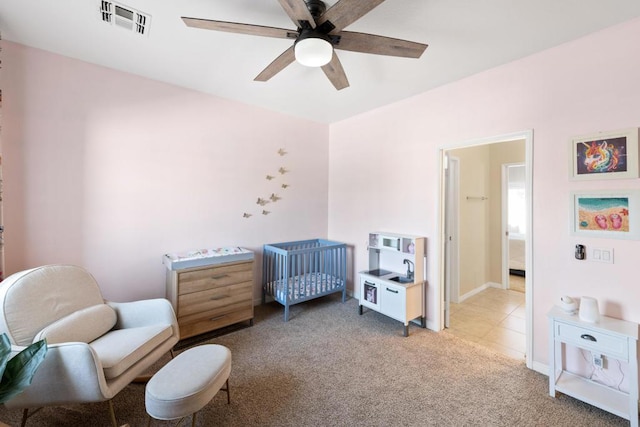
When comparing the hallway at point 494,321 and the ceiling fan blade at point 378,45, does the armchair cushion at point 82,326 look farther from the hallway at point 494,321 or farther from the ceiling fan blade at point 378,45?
the hallway at point 494,321

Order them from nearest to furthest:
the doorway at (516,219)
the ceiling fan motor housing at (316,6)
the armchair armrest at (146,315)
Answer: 1. the ceiling fan motor housing at (316,6)
2. the armchair armrest at (146,315)
3. the doorway at (516,219)

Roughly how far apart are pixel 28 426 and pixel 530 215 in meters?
3.91

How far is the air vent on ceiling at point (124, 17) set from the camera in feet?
5.81

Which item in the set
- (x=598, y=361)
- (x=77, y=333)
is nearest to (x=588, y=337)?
(x=598, y=361)

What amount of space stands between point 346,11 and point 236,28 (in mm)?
640

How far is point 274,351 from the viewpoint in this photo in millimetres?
2561

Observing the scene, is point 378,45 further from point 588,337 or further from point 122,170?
point 122,170

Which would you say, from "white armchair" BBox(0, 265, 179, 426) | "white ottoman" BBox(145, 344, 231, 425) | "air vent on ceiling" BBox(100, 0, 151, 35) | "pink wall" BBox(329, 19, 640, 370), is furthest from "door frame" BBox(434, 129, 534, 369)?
"air vent on ceiling" BBox(100, 0, 151, 35)

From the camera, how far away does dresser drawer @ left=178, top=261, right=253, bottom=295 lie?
2.62 meters

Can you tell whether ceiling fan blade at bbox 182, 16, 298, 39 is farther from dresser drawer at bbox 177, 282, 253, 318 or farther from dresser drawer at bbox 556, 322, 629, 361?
dresser drawer at bbox 556, 322, 629, 361

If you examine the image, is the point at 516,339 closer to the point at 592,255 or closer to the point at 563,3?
the point at 592,255

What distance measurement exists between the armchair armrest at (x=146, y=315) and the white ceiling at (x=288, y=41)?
83.2 inches

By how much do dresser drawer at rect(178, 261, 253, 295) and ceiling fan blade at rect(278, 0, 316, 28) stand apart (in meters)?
2.32

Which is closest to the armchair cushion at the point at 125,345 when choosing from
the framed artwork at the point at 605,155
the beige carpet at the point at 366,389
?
the beige carpet at the point at 366,389
